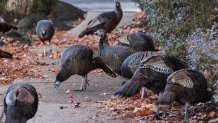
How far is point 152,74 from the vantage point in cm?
665

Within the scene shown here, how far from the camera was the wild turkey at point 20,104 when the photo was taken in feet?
18.4

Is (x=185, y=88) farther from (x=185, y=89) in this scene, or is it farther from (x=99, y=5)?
(x=99, y=5)

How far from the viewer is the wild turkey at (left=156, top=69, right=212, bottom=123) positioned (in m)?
6.02

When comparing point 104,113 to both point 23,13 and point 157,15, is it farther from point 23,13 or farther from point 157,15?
point 23,13

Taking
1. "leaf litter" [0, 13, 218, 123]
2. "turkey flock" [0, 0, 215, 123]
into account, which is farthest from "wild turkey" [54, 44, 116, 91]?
"leaf litter" [0, 13, 218, 123]

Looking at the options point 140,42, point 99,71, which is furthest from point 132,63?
point 99,71

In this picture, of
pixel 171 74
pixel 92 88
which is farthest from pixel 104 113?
pixel 92 88

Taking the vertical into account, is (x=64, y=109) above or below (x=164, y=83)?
below

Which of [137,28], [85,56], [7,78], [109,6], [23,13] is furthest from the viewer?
[109,6]

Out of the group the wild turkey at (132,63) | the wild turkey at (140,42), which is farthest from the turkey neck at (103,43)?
the wild turkey at (132,63)

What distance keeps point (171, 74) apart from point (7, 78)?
4.38 metres

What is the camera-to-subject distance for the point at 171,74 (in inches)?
249

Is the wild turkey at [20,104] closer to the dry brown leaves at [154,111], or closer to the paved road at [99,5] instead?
the dry brown leaves at [154,111]

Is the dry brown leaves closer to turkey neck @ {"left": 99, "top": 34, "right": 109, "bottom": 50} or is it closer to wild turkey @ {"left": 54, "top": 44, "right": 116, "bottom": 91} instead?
wild turkey @ {"left": 54, "top": 44, "right": 116, "bottom": 91}
